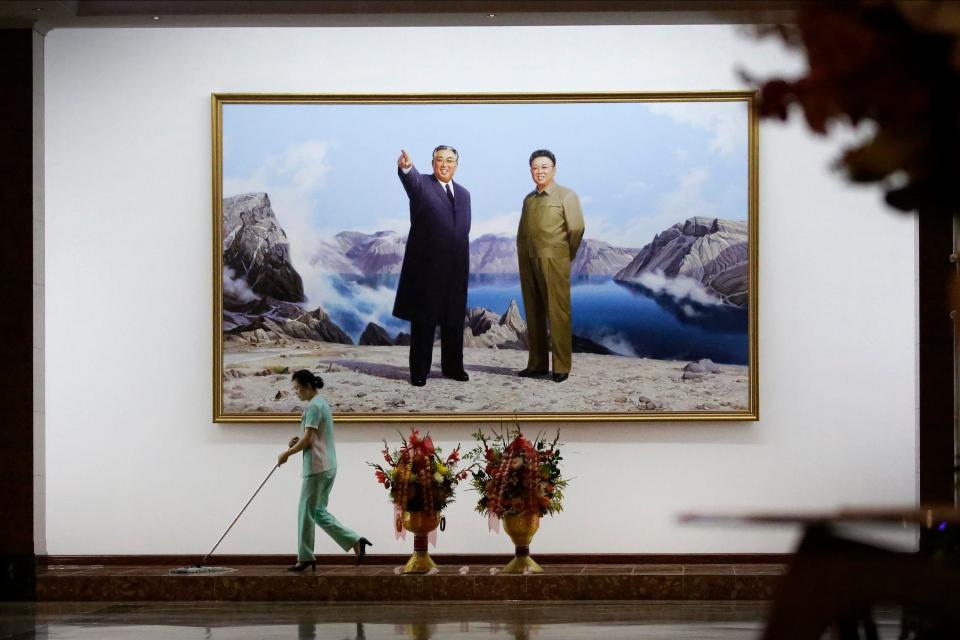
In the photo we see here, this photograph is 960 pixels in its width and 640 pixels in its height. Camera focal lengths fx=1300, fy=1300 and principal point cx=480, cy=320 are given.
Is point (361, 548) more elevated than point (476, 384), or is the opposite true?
point (476, 384)

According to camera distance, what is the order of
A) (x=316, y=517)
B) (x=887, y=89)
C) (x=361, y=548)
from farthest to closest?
1. (x=361, y=548)
2. (x=316, y=517)
3. (x=887, y=89)

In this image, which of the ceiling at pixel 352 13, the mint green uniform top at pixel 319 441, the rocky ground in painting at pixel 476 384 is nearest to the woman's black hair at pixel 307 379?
the mint green uniform top at pixel 319 441

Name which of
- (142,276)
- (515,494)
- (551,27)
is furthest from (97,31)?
(515,494)

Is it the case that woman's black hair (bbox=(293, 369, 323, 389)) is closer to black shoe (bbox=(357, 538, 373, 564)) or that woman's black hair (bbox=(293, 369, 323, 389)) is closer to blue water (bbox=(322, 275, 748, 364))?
blue water (bbox=(322, 275, 748, 364))

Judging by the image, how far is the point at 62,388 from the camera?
11.9 m

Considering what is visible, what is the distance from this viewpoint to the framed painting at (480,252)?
38.9 ft

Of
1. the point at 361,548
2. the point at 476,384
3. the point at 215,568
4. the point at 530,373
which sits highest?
the point at 530,373

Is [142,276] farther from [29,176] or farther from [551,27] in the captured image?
[551,27]

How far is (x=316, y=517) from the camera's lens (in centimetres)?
1093

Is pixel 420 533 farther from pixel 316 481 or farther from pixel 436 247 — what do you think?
pixel 436 247

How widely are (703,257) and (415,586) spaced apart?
3.97m

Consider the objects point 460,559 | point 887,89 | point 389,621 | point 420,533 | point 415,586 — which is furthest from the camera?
point 460,559

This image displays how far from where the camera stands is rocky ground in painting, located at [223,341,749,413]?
464 inches

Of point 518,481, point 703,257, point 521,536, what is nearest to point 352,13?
point 703,257
